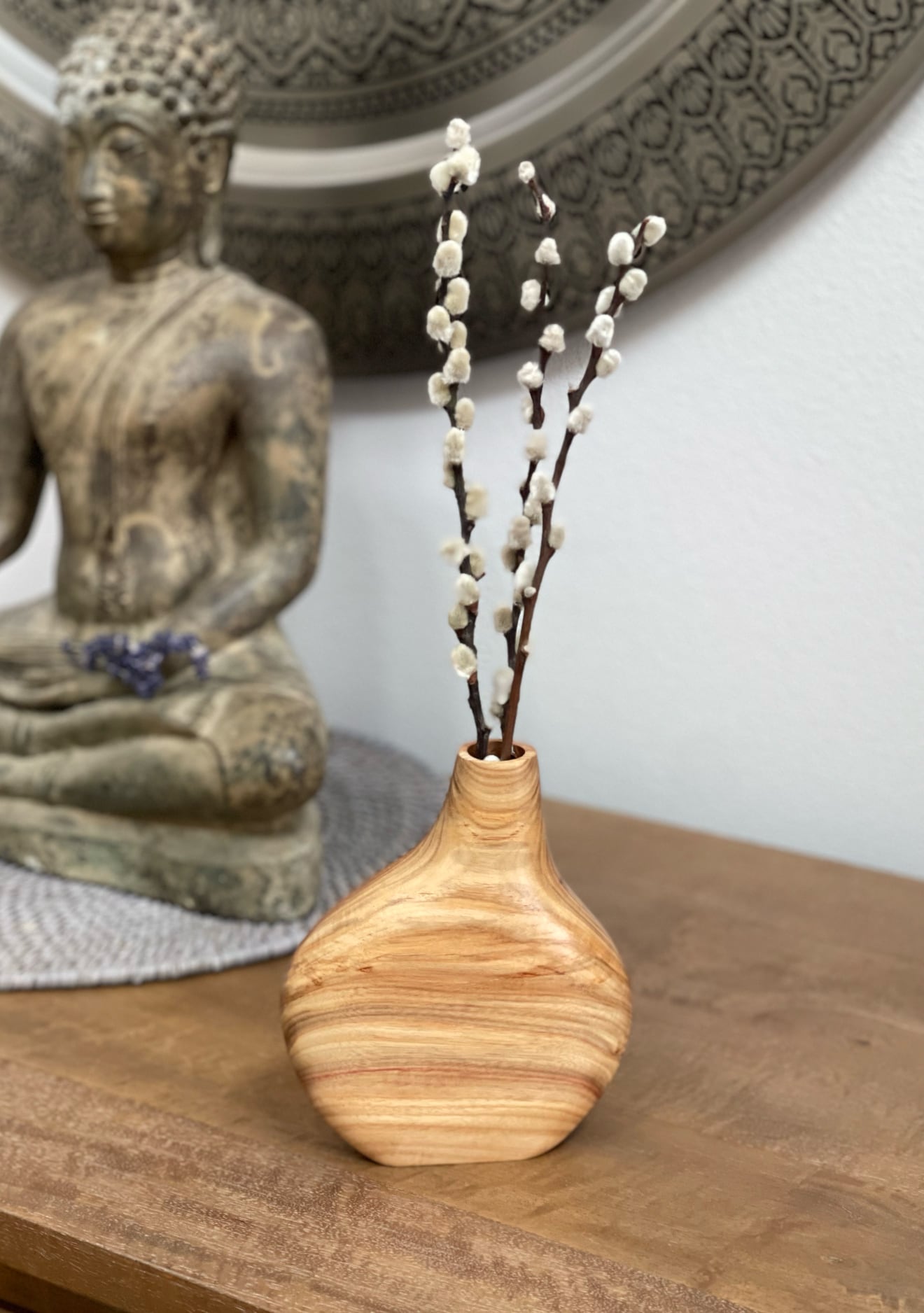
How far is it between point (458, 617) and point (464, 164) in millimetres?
201

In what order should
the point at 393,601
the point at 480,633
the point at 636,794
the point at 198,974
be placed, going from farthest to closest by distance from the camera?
the point at 393,601 < the point at 636,794 < the point at 480,633 < the point at 198,974

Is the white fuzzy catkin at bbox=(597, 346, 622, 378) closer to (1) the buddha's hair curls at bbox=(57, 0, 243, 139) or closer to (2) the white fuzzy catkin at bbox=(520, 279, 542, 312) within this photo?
(2) the white fuzzy catkin at bbox=(520, 279, 542, 312)

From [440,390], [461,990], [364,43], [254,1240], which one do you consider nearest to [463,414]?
[440,390]

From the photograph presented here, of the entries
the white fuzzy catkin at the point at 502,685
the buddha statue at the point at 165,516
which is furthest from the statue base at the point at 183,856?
the white fuzzy catkin at the point at 502,685

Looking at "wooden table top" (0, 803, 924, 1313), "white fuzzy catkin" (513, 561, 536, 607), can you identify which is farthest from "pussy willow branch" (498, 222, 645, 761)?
"wooden table top" (0, 803, 924, 1313)

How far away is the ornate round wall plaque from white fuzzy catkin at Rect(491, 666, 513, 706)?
498 mm

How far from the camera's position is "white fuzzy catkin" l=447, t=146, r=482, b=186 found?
23.4 inches

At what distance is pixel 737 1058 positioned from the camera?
0.80m

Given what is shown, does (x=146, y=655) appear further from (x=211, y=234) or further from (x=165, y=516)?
(x=211, y=234)

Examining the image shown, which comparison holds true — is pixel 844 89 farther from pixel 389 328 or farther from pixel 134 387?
pixel 134 387

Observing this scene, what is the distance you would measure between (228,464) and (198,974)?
401 mm

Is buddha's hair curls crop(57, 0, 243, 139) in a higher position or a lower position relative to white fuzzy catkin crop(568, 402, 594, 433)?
higher

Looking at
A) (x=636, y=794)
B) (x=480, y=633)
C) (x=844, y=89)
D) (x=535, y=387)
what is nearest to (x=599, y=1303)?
(x=535, y=387)

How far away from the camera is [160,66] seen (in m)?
1.00
